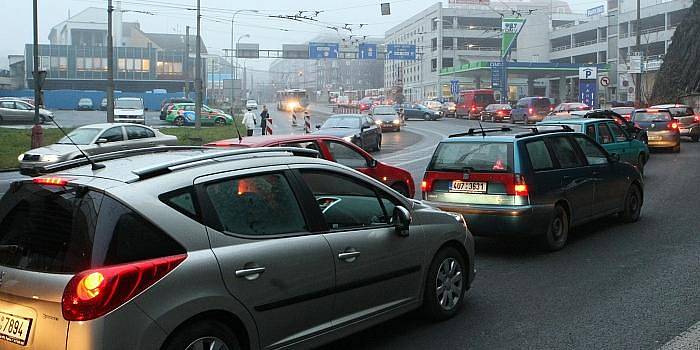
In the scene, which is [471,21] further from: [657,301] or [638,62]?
[657,301]

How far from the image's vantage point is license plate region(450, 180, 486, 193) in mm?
8242

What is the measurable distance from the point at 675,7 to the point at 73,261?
79.8 m

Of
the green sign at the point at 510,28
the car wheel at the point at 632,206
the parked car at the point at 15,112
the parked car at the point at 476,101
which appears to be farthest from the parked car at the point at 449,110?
the car wheel at the point at 632,206

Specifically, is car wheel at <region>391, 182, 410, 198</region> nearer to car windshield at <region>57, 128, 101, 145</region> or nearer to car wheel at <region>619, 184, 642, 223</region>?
car wheel at <region>619, 184, 642, 223</region>

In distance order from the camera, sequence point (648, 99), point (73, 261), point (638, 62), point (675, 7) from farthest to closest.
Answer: point (675, 7) < point (648, 99) < point (638, 62) < point (73, 261)

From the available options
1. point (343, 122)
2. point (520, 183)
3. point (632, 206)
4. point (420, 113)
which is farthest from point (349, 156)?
point (420, 113)

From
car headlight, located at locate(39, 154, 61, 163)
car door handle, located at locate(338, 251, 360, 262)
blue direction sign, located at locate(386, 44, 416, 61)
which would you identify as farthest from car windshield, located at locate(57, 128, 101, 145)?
blue direction sign, located at locate(386, 44, 416, 61)

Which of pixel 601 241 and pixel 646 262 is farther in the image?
pixel 601 241

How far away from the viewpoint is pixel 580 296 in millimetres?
6246

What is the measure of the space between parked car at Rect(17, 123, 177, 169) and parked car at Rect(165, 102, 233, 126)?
24210mm

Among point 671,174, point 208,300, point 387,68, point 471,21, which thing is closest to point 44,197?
point 208,300

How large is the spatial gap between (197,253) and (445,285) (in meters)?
2.53

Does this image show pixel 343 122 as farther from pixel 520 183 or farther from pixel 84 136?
pixel 520 183

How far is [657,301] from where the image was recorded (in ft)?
19.7
